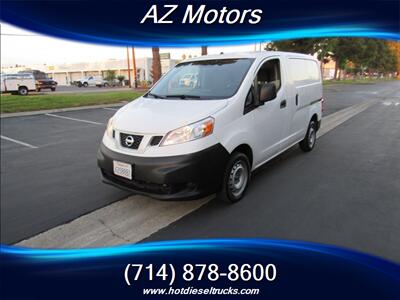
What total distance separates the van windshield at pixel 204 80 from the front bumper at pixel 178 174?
90 centimetres

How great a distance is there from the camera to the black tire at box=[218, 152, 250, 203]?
3.78 m

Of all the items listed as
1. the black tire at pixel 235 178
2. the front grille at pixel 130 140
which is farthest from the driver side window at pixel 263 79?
the front grille at pixel 130 140

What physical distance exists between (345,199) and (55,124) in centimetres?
897

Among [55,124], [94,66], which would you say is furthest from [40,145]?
[94,66]

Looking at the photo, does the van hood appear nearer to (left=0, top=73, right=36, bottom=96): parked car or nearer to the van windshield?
the van windshield

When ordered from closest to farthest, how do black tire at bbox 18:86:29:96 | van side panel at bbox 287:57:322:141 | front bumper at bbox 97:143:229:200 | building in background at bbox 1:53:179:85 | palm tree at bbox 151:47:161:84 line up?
front bumper at bbox 97:143:229:200
van side panel at bbox 287:57:322:141
palm tree at bbox 151:47:161:84
black tire at bbox 18:86:29:96
building in background at bbox 1:53:179:85

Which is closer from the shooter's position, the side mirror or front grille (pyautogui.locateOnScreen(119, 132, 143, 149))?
front grille (pyautogui.locateOnScreen(119, 132, 143, 149))

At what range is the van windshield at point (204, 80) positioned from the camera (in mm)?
4109

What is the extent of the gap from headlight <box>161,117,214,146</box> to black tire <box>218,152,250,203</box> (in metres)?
0.56

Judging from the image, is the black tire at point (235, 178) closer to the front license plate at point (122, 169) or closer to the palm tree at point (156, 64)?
the front license plate at point (122, 169)

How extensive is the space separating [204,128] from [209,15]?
6.72 m

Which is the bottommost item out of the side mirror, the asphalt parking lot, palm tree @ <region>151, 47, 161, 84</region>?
the asphalt parking lot

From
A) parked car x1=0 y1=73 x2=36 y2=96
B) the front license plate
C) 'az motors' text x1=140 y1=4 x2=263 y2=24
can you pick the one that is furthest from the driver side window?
parked car x1=0 y1=73 x2=36 y2=96

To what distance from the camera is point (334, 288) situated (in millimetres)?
2682
